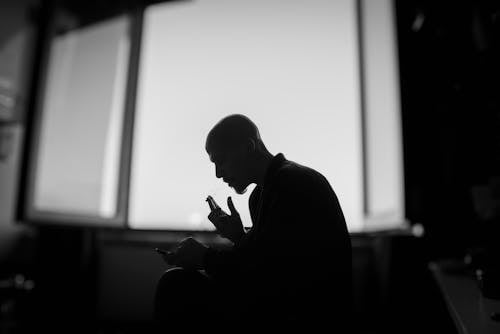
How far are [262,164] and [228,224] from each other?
0.43ft

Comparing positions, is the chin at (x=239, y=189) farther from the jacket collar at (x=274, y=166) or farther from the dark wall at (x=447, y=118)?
the dark wall at (x=447, y=118)

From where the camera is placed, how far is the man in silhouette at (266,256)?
1.96 feet

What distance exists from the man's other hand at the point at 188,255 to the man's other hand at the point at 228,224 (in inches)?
1.8

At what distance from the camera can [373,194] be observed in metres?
1.37

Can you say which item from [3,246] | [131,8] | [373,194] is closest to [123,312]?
[3,246]

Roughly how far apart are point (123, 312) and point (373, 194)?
5.20 feet

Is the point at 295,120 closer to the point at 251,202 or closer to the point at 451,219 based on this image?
the point at 251,202

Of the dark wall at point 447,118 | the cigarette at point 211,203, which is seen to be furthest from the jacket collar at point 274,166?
the dark wall at point 447,118

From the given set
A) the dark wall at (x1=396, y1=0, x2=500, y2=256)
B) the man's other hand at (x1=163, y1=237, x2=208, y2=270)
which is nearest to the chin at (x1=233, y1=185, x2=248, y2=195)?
the man's other hand at (x1=163, y1=237, x2=208, y2=270)

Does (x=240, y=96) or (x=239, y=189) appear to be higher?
(x=240, y=96)

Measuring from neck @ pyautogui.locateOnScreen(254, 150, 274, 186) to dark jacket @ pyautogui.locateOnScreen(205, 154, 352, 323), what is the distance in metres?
0.01

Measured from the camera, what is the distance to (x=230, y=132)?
0.66 m

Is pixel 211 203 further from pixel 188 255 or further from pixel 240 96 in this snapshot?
pixel 240 96

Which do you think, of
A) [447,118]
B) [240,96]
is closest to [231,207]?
[240,96]
